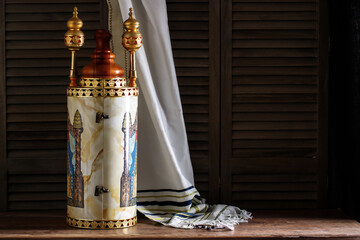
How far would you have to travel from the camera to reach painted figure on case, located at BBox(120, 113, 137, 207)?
159cm

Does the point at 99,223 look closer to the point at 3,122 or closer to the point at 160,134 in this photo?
the point at 160,134

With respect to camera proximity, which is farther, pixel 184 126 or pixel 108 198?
pixel 184 126

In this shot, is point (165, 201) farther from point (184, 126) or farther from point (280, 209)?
point (280, 209)

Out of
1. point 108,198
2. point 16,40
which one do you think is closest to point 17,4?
point 16,40

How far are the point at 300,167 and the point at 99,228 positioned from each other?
798mm

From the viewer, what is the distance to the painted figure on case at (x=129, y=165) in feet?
5.22

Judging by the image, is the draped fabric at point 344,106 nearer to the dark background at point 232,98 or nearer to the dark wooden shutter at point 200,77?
the dark background at point 232,98

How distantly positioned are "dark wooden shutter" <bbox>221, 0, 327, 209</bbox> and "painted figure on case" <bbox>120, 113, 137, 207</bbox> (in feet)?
1.33

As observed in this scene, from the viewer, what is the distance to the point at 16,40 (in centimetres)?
184

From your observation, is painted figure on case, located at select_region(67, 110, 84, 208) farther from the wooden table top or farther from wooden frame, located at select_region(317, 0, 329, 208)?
wooden frame, located at select_region(317, 0, 329, 208)

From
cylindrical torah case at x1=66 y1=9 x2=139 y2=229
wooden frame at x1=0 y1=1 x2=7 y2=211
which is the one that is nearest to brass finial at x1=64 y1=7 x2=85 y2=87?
cylindrical torah case at x1=66 y1=9 x2=139 y2=229

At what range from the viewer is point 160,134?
1721 millimetres

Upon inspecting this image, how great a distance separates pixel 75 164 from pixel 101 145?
0.11 m

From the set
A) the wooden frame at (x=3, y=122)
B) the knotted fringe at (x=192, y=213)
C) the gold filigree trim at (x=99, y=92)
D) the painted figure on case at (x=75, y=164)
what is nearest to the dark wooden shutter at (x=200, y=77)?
the knotted fringe at (x=192, y=213)
